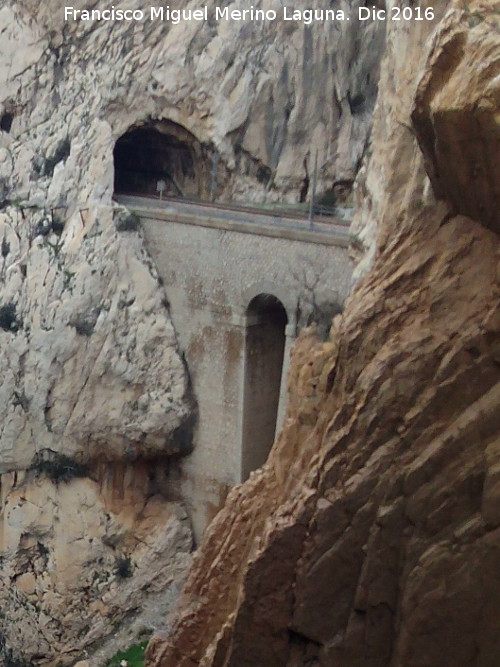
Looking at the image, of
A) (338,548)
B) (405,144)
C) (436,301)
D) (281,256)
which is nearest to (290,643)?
(338,548)

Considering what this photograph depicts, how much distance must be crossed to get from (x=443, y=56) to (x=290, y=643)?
4727 mm

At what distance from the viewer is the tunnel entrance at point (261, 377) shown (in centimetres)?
2034

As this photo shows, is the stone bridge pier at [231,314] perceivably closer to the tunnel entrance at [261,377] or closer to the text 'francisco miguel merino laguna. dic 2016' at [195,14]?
the tunnel entrance at [261,377]

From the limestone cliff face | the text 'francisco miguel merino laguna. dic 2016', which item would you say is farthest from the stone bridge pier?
the limestone cliff face

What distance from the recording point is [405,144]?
8.97m

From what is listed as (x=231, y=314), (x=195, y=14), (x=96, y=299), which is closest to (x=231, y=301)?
(x=231, y=314)

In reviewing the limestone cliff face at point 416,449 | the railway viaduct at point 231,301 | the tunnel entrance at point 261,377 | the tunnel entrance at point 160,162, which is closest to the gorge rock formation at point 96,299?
the railway viaduct at point 231,301

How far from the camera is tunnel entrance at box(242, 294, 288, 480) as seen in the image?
2034cm

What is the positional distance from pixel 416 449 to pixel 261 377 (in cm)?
1379

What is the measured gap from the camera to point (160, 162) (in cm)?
2408

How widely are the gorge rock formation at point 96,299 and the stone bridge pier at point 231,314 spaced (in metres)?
0.44

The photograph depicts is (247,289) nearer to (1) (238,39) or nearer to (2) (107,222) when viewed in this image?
(2) (107,222)

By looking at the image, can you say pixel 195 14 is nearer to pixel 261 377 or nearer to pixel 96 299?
pixel 96 299

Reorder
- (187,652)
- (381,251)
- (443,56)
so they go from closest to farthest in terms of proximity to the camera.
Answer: (443,56) → (381,251) → (187,652)
